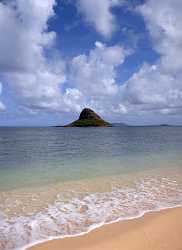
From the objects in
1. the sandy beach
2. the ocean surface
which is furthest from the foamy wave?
the sandy beach

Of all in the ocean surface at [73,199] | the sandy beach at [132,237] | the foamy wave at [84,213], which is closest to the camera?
the sandy beach at [132,237]

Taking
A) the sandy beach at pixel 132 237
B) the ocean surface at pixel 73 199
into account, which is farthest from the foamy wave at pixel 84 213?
the sandy beach at pixel 132 237

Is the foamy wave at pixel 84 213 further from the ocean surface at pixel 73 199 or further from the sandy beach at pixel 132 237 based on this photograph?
the sandy beach at pixel 132 237

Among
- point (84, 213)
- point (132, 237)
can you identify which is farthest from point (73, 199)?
point (132, 237)

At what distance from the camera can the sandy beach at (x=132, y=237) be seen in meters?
5.33

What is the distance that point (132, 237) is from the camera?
19.0ft

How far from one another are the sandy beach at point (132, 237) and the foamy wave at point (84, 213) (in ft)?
1.35

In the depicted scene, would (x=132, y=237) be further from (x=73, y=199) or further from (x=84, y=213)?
(x=73, y=199)

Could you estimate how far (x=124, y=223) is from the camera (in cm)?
680

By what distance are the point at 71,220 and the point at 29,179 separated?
22.5 feet

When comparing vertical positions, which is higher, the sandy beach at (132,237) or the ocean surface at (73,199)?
the sandy beach at (132,237)

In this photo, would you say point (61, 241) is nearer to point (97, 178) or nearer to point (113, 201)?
point (113, 201)

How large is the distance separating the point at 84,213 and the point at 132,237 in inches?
90.4

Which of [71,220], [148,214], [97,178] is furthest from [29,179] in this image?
[148,214]
